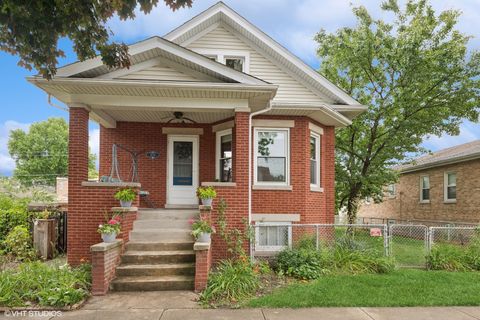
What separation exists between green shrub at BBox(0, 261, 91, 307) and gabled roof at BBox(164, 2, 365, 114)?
7.17 m

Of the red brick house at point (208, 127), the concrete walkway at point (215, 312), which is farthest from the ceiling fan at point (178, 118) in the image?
the concrete walkway at point (215, 312)

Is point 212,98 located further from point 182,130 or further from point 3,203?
point 3,203

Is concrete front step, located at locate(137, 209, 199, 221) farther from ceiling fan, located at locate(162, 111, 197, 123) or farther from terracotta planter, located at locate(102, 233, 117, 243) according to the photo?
ceiling fan, located at locate(162, 111, 197, 123)

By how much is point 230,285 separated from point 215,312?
32.8 inches

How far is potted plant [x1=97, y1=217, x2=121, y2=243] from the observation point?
726 centimetres

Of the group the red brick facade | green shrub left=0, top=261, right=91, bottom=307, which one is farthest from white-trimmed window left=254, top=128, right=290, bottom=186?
green shrub left=0, top=261, right=91, bottom=307

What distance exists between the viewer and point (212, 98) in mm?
8891

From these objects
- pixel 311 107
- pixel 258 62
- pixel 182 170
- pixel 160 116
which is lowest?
pixel 182 170

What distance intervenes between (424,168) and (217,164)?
13.0 m

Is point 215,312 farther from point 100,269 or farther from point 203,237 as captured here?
point 100,269

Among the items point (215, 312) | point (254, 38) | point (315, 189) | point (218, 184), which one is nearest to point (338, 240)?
point (315, 189)

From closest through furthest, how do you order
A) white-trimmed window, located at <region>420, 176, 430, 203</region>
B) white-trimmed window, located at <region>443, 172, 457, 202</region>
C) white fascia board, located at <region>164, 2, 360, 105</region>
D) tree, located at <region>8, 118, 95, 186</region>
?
white fascia board, located at <region>164, 2, 360, 105</region>, white-trimmed window, located at <region>443, 172, 457, 202</region>, white-trimmed window, located at <region>420, 176, 430, 203</region>, tree, located at <region>8, 118, 95, 186</region>

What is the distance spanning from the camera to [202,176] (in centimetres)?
1152

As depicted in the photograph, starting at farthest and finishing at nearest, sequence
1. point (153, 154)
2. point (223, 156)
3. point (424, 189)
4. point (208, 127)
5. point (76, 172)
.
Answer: point (424, 189)
point (208, 127)
point (223, 156)
point (153, 154)
point (76, 172)
